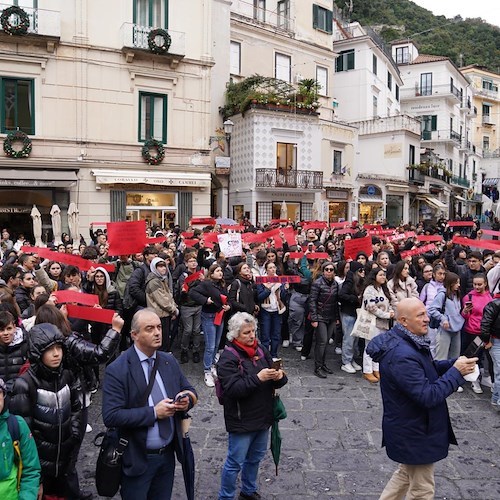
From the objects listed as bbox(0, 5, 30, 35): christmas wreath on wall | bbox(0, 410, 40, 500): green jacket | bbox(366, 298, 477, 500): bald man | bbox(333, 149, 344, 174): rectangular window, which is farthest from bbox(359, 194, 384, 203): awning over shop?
bbox(0, 410, 40, 500): green jacket

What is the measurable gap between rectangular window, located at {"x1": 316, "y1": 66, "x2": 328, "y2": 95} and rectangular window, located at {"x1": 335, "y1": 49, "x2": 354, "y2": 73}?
459 cm

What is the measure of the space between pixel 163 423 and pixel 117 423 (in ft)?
1.10

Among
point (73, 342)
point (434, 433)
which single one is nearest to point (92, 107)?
point (73, 342)

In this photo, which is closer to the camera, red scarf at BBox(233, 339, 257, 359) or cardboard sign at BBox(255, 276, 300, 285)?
red scarf at BBox(233, 339, 257, 359)

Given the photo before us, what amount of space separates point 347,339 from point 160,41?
1725 centimetres

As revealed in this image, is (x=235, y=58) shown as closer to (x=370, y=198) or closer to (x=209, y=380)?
(x=370, y=198)

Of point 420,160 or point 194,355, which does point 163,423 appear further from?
point 420,160

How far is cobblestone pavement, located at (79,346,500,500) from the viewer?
4539mm

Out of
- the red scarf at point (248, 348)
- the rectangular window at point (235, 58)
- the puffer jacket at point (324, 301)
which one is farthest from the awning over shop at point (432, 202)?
the red scarf at point (248, 348)

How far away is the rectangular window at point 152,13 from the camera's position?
21094mm

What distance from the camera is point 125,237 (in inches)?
337

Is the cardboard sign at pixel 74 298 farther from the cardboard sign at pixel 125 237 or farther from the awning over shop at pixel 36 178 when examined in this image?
the awning over shop at pixel 36 178

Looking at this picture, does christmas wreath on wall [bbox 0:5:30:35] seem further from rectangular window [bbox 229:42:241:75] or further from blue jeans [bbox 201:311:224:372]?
blue jeans [bbox 201:311:224:372]

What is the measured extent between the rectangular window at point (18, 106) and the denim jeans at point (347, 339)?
1636 cm
